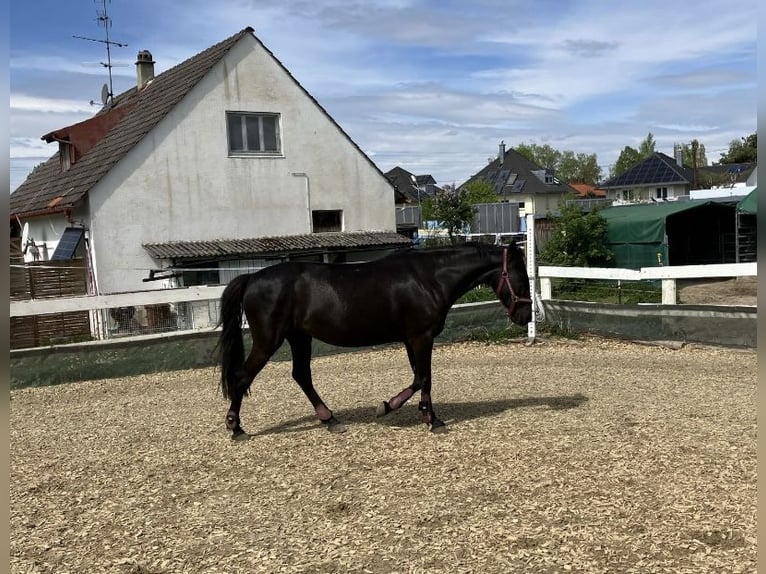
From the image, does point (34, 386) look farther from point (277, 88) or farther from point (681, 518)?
point (277, 88)

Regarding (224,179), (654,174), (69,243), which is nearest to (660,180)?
(654,174)

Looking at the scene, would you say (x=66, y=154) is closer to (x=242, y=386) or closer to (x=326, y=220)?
(x=326, y=220)

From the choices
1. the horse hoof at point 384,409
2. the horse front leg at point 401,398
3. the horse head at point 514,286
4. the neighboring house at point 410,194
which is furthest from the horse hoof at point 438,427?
the neighboring house at point 410,194

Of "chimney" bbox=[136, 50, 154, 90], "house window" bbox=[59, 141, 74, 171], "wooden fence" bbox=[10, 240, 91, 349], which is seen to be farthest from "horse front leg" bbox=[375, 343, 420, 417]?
"chimney" bbox=[136, 50, 154, 90]

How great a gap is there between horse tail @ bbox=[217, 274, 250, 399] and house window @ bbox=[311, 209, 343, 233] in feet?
40.6

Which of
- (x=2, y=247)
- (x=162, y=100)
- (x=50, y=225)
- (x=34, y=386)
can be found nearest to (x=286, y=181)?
(x=162, y=100)

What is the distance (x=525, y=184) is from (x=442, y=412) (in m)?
68.2

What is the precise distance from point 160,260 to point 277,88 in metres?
5.50

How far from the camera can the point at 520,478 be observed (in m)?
4.90

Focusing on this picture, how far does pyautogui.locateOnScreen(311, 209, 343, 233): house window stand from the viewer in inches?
739

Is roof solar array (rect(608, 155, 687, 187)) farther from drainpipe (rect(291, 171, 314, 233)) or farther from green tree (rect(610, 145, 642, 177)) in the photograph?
drainpipe (rect(291, 171, 314, 233))

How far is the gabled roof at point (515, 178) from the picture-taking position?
7206 cm

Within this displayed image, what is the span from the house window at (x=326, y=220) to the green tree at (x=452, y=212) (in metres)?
16.7

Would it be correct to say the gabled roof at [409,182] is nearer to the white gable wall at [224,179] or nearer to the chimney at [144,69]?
the chimney at [144,69]
